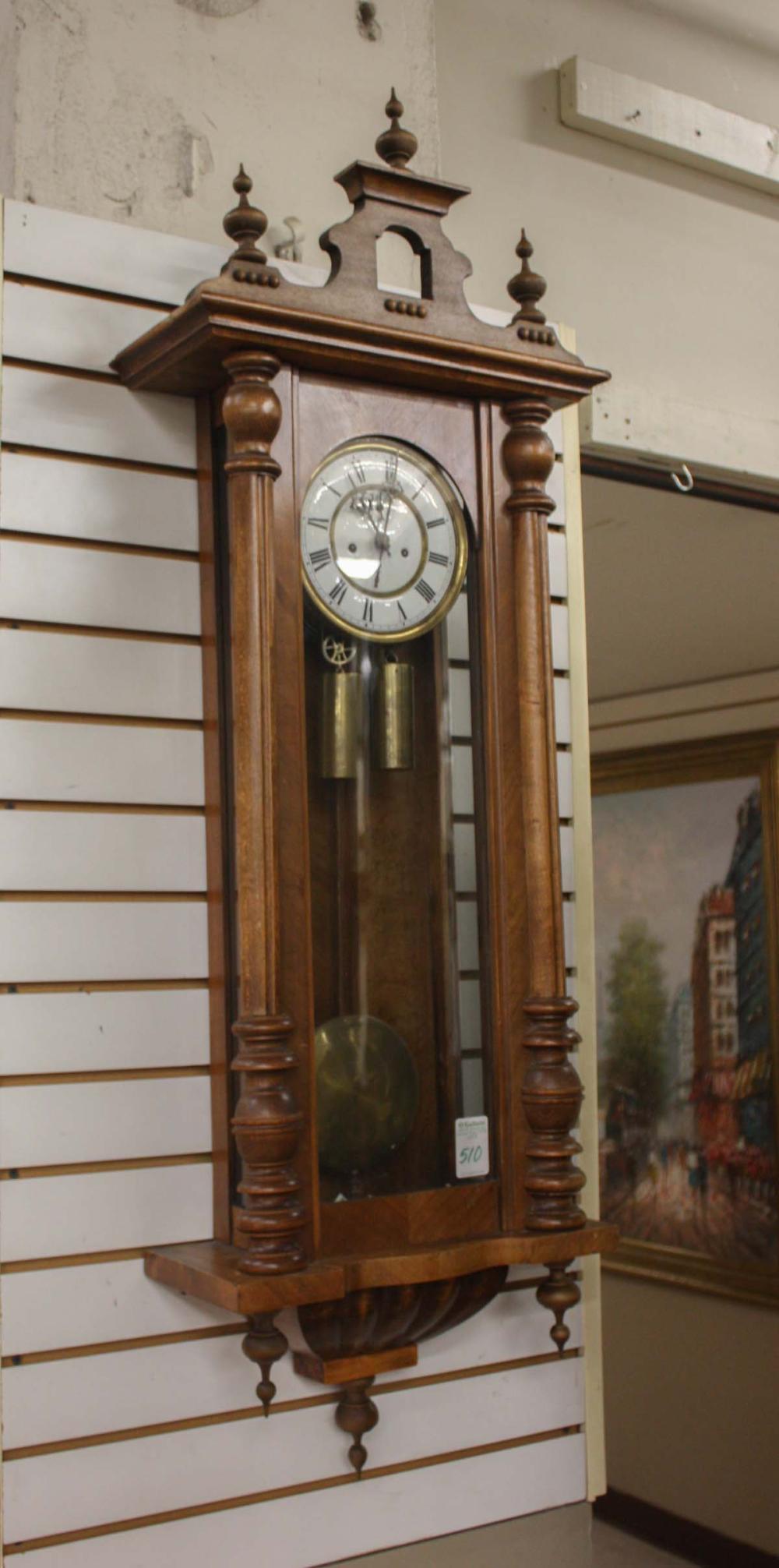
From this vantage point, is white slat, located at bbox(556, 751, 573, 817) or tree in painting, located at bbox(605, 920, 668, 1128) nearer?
white slat, located at bbox(556, 751, 573, 817)

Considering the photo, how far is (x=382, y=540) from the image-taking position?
6.19 feet

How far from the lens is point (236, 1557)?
1.90 meters

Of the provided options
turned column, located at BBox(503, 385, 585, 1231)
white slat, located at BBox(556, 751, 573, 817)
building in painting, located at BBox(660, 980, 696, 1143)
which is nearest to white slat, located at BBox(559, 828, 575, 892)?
white slat, located at BBox(556, 751, 573, 817)

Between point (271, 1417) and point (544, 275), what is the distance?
5.96ft

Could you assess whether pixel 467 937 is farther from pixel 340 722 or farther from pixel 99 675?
pixel 99 675

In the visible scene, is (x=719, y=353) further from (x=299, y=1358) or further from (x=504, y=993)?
(x=299, y=1358)

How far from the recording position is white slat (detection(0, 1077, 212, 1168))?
1.81m

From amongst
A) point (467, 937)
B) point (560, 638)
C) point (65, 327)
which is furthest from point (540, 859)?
point (65, 327)

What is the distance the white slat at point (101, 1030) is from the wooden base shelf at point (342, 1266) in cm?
24

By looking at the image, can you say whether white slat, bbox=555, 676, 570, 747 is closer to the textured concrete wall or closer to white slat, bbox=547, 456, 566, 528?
white slat, bbox=547, 456, 566, 528

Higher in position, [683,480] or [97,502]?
[683,480]

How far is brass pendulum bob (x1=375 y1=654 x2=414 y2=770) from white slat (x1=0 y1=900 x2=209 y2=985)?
1.03ft

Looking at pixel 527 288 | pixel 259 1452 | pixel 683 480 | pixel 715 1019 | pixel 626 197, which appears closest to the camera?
pixel 259 1452

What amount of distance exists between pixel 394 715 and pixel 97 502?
46 centimetres
